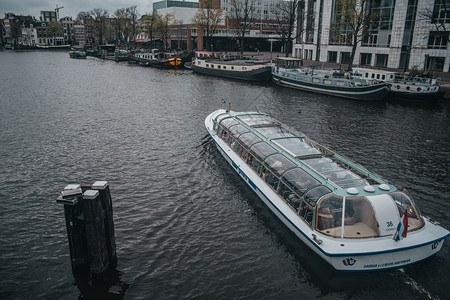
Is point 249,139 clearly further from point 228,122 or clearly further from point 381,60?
point 381,60

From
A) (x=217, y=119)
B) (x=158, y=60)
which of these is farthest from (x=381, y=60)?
(x=217, y=119)

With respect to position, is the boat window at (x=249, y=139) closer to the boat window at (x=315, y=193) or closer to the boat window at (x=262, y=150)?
the boat window at (x=262, y=150)

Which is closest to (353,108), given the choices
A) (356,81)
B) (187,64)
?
(356,81)

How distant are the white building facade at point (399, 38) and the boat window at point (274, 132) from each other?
37.9 meters

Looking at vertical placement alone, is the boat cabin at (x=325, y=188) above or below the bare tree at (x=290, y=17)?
below

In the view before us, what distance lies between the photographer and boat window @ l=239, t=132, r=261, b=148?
762 inches

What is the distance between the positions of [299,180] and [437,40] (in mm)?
56864

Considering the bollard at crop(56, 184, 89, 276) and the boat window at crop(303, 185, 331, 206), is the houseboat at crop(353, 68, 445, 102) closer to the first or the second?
the boat window at crop(303, 185, 331, 206)

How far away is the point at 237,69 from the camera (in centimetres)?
6369

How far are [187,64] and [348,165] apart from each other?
242 ft

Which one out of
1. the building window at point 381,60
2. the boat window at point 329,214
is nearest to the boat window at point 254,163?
the boat window at point 329,214

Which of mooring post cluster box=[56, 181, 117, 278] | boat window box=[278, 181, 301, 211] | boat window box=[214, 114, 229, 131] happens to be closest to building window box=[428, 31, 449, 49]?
boat window box=[214, 114, 229, 131]

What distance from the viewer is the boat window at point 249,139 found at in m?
19.3

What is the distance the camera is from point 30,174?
20.7 m
